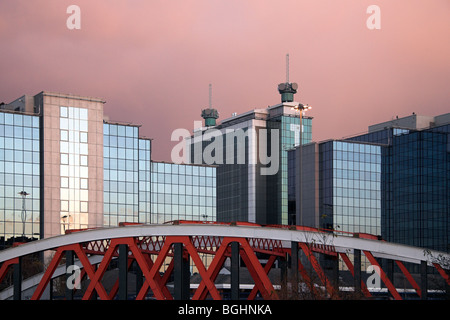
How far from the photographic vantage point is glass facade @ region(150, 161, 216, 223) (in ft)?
508

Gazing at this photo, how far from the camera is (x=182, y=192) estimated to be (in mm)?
157750

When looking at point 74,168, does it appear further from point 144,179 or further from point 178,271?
point 178,271

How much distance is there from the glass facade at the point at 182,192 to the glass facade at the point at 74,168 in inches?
699

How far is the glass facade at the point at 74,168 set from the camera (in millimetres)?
137250

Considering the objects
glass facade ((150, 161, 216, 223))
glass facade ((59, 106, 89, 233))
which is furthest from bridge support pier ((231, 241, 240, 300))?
glass facade ((150, 161, 216, 223))

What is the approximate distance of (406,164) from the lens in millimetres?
142625

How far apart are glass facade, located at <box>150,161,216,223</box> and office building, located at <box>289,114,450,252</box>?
19777 mm

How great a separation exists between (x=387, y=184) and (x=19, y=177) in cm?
6589

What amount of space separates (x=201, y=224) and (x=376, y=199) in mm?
91291

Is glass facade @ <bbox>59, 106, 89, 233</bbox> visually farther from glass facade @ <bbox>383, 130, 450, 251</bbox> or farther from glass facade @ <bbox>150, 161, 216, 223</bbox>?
glass facade @ <bbox>383, 130, 450, 251</bbox>

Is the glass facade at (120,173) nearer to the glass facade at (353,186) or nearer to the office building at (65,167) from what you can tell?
the office building at (65,167)

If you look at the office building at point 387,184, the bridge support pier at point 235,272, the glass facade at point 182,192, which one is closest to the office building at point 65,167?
the glass facade at point 182,192

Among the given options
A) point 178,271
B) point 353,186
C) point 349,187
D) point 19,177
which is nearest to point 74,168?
point 19,177
